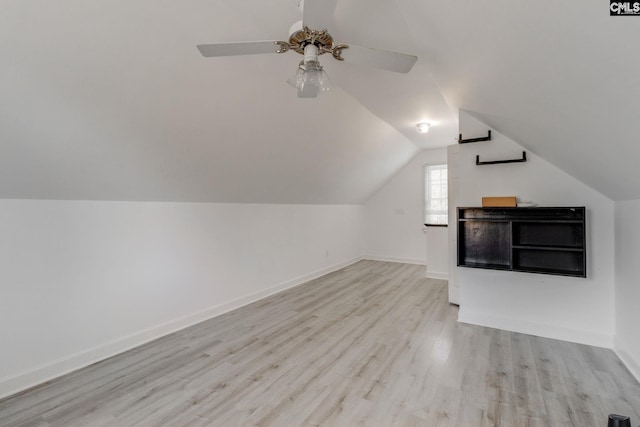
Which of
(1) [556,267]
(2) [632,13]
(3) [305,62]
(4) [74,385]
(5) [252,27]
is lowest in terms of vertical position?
(4) [74,385]

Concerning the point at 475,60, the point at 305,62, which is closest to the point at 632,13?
the point at 475,60

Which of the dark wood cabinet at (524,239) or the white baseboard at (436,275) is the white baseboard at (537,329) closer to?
the dark wood cabinet at (524,239)

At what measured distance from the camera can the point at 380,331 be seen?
10.0 feet

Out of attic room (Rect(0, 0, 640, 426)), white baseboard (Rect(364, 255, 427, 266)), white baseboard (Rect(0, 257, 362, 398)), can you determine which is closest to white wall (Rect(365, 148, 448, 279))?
white baseboard (Rect(364, 255, 427, 266))

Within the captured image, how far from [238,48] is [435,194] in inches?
220

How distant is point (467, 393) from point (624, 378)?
124 centimetres

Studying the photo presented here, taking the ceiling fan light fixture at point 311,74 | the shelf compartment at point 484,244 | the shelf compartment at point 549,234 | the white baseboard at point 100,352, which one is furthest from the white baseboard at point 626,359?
the white baseboard at point 100,352

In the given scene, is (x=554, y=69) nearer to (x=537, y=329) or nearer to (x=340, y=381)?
(x=340, y=381)

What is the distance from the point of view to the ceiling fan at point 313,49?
1.36 m

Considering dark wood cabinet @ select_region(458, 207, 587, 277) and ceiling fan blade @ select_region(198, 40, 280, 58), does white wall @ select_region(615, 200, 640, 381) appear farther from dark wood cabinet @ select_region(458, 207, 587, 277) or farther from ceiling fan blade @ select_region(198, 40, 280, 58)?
ceiling fan blade @ select_region(198, 40, 280, 58)

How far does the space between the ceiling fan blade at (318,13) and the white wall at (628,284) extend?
2.54 m

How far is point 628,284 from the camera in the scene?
2.39 meters

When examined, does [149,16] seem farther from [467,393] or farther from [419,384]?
[467,393]

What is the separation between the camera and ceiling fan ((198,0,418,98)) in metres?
1.36
